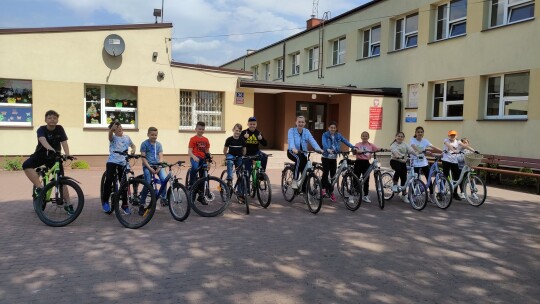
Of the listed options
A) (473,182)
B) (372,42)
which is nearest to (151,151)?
(473,182)

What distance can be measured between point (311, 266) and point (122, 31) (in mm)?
11511

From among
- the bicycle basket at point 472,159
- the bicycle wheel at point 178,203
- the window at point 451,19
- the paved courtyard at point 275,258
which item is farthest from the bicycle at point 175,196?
the window at point 451,19

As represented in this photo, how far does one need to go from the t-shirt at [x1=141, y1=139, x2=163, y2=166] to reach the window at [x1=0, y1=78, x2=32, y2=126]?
7870 mm

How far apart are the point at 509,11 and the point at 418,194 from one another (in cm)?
860

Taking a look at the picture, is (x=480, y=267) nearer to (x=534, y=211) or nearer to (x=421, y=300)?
(x=421, y=300)

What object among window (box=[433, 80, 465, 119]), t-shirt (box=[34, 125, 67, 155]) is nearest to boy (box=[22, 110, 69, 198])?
t-shirt (box=[34, 125, 67, 155])

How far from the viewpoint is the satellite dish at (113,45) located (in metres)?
13.4

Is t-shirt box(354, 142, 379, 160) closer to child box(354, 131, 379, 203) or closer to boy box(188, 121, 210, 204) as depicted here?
child box(354, 131, 379, 203)

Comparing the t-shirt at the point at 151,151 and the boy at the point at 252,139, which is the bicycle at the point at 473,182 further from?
the t-shirt at the point at 151,151

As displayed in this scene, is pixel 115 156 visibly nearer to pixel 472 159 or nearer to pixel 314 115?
pixel 472 159

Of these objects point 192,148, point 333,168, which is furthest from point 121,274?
Result: point 333,168

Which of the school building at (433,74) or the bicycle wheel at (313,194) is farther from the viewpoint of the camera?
the school building at (433,74)

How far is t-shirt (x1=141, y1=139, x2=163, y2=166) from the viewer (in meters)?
7.13

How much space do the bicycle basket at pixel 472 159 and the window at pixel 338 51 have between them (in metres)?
14.1
